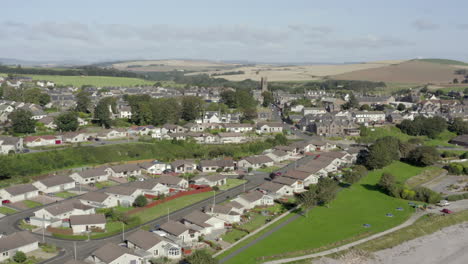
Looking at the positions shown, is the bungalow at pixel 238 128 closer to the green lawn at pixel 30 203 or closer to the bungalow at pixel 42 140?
the bungalow at pixel 42 140

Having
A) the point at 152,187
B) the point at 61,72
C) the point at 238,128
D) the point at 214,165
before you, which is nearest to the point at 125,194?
the point at 152,187

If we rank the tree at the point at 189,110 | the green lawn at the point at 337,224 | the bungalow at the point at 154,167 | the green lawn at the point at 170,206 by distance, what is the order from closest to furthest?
the green lawn at the point at 337,224 → the green lawn at the point at 170,206 → the bungalow at the point at 154,167 → the tree at the point at 189,110

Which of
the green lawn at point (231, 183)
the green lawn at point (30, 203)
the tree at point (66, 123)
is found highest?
the tree at point (66, 123)

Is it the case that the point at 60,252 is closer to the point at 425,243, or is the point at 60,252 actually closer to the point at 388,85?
the point at 425,243

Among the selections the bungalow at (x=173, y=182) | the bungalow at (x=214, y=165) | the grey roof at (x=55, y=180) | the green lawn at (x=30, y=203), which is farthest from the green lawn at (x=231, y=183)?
the green lawn at (x=30, y=203)

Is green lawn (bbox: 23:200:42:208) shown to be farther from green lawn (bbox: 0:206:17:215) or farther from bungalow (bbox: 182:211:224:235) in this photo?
bungalow (bbox: 182:211:224:235)

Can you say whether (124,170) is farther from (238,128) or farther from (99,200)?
(238,128)
